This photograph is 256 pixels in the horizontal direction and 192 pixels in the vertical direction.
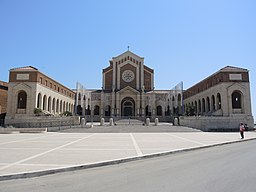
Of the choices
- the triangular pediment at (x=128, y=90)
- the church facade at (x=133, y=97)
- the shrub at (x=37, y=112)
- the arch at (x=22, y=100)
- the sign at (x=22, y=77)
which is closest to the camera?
the shrub at (x=37, y=112)

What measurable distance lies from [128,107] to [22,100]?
24.8 meters

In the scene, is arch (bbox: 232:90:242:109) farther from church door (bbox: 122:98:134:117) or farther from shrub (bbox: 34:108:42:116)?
shrub (bbox: 34:108:42:116)

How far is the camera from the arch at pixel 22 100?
44.0 m

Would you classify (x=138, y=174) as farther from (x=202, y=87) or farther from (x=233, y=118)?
(x=202, y=87)

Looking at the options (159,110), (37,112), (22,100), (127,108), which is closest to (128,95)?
(127,108)

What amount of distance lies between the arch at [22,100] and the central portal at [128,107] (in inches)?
905

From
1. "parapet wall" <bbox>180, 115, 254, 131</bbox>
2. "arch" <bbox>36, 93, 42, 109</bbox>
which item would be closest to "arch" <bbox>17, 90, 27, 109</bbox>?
"arch" <bbox>36, 93, 42, 109</bbox>

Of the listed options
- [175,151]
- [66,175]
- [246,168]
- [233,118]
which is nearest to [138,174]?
[66,175]

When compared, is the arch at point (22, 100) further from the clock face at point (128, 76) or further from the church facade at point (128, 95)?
the clock face at point (128, 76)

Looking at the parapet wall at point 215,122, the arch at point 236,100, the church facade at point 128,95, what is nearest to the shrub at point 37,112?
the church facade at point 128,95

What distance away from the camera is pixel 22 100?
44500mm

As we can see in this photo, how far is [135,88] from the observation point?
59.3 metres

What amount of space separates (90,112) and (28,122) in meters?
20.5

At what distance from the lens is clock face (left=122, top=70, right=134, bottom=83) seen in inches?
2373
